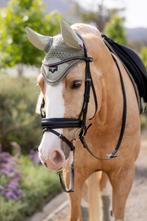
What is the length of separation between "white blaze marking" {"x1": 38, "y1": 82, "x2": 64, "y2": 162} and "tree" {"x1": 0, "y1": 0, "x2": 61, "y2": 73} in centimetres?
661

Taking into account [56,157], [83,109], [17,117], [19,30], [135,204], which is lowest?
[135,204]

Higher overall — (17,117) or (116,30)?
(116,30)

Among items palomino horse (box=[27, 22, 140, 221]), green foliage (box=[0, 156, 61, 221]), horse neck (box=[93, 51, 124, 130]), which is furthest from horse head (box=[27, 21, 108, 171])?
green foliage (box=[0, 156, 61, 221])

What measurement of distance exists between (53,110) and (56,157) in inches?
11.1

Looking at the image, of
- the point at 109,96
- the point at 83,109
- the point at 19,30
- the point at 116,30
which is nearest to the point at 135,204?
the point at 109,96

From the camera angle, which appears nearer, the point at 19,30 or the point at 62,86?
the point at 62,86

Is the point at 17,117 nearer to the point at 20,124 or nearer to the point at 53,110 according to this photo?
the point at 20,124

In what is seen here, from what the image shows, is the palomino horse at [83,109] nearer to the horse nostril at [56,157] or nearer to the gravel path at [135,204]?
the horse nostril at [56,157]

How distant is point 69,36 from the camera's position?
3.21m

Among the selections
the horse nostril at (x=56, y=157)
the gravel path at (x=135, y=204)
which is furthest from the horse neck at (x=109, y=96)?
the gravel path at (x=135, y=204)

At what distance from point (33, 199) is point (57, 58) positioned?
3.32 m

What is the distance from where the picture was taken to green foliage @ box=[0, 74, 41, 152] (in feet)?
26.5

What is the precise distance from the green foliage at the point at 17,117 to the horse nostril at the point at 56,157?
192 inches

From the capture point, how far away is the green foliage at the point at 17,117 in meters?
8.09
